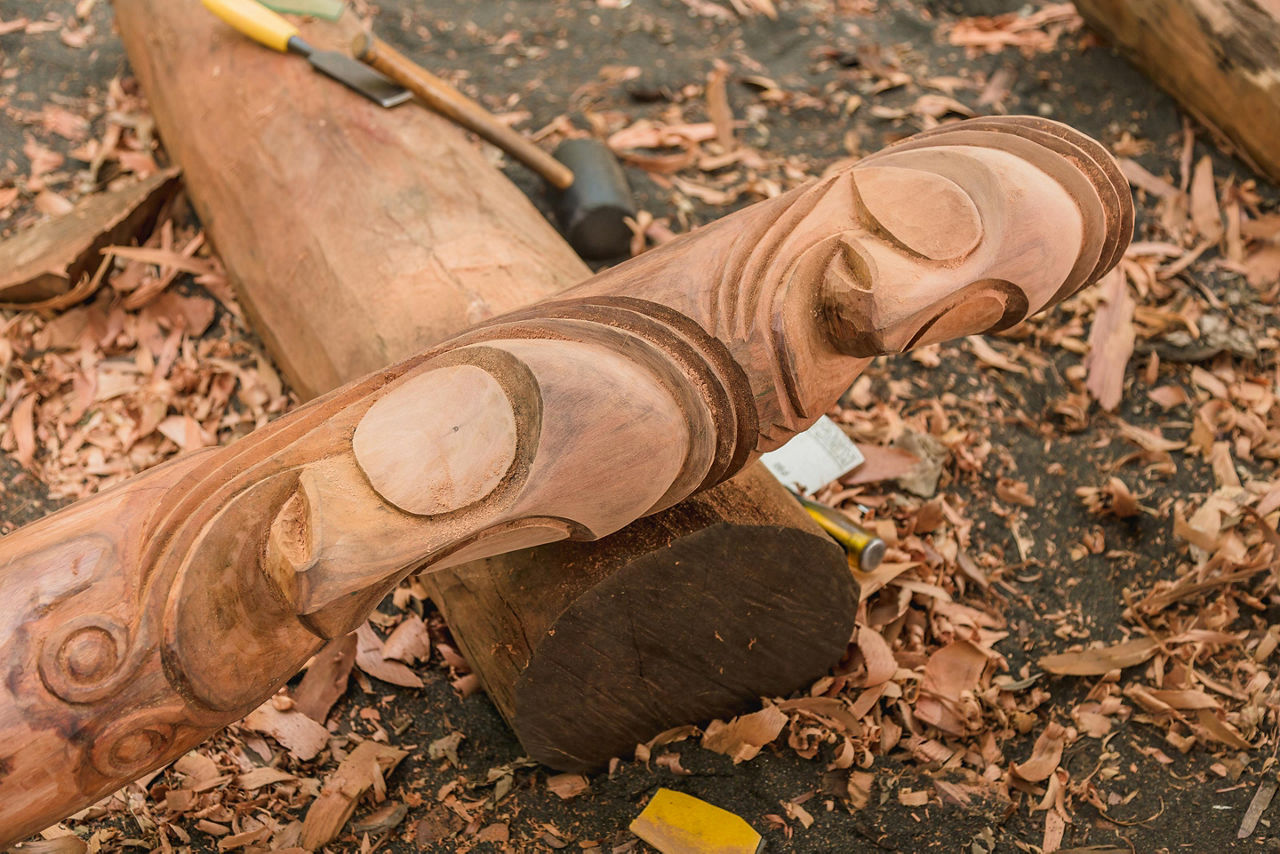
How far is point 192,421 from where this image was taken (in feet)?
8.10

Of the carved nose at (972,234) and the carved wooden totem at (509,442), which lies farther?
the carved nose at (972,234)

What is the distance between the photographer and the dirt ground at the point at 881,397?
171 centimetres

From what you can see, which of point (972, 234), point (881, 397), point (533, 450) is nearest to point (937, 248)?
point (972, 234)

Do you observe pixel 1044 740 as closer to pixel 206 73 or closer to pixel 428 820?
pixel 428 820

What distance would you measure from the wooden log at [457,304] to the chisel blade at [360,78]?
3 centimetres

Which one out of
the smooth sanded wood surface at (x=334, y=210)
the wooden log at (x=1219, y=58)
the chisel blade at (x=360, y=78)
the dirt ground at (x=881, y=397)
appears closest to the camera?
the dirt ground at (x=881, y=397)

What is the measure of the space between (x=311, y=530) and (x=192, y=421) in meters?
1.38

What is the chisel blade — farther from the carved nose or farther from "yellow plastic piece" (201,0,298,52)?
the carved nose

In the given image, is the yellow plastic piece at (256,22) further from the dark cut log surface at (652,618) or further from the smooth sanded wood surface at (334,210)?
the dark cut log surface at (652,618)

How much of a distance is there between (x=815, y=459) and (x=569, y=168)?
1150 mm

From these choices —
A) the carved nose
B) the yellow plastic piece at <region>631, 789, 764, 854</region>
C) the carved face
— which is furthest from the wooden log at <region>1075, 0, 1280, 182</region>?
the yellow plastic piece at <region>631, 789, 764, 854</region>

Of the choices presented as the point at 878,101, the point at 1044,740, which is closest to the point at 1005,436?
the point at 1044,740

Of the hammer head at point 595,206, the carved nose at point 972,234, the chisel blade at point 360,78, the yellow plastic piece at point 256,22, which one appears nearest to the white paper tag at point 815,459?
the carved nose at point 972,234

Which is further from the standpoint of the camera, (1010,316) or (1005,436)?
(1005,436)
